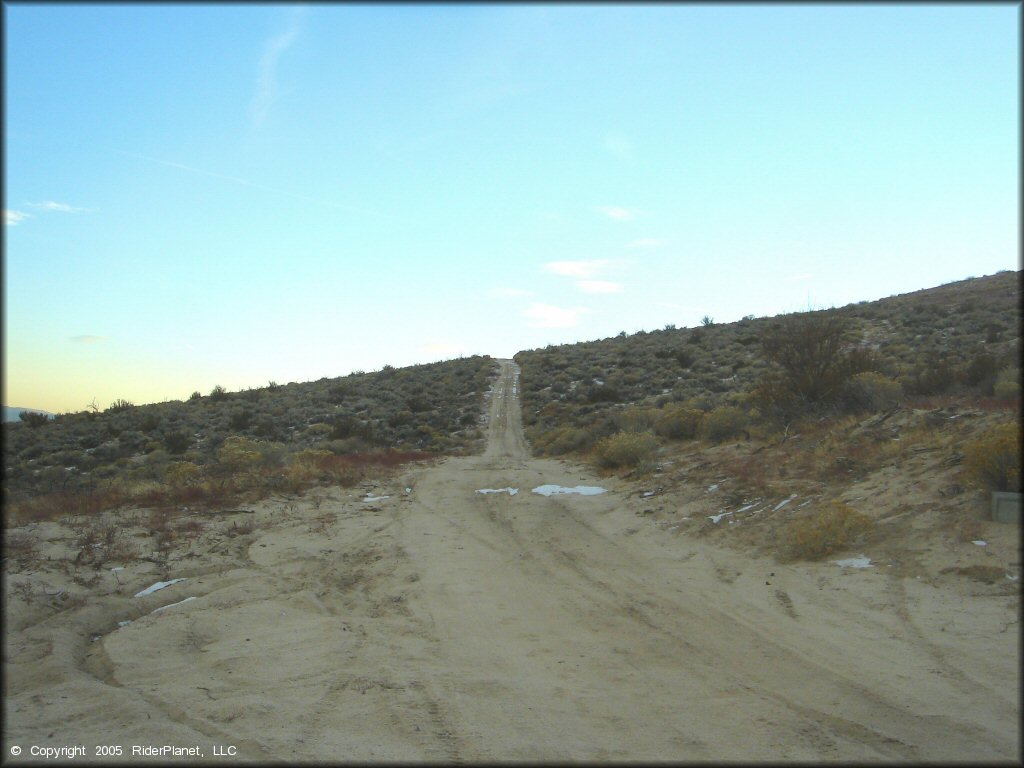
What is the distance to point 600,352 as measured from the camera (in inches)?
1982

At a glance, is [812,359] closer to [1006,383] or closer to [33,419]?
[1006,383]

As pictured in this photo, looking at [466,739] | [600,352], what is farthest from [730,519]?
[600,352]

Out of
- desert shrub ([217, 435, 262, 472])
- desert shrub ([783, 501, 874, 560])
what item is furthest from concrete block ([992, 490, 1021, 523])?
desert shrub ([217, 435, 262, 472])

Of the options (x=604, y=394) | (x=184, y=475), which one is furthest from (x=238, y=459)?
(x=604, y=394)

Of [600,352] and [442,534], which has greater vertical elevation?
[600,352]

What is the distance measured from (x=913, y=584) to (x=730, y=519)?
3.67m

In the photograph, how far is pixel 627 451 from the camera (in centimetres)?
1734

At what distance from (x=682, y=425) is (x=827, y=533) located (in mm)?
10332

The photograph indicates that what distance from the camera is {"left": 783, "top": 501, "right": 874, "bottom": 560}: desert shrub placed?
9.23 metres

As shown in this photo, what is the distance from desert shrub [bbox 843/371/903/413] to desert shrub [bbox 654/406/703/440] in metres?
4.10

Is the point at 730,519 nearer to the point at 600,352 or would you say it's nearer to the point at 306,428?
the point at 306,428

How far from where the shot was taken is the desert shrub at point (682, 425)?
19422 millimetres

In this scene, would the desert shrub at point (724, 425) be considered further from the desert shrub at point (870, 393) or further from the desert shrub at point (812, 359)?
the desert shrub at point (870, 393)

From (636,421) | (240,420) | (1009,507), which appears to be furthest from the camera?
(240,420)
